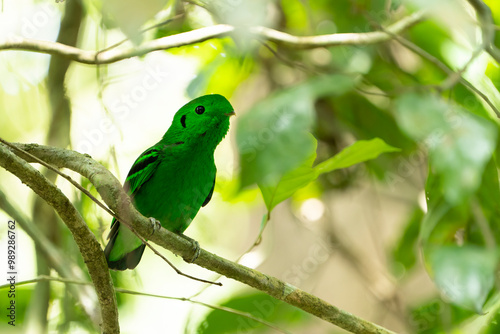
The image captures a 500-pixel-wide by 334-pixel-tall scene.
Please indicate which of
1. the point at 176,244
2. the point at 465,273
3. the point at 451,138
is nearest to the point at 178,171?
the point at 176,244

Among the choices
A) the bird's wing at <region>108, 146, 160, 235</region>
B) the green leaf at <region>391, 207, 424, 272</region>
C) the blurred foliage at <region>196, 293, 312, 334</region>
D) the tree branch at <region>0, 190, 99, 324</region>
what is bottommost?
the blurred foliage at <region>196, 293, 312, 334</region>

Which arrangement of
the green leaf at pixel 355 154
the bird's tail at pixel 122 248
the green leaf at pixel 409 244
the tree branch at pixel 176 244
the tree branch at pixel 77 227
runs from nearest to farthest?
the tree branch at pixel 77 227
the tree branch at pixel 176 244
the green leaf at pixel 355 154
the bird's tail at pixel 122 248
the green leaf at pixel 409 244

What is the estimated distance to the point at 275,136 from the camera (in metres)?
2.35

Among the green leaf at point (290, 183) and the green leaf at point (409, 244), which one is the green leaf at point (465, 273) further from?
the green leaf at point (409, 244)

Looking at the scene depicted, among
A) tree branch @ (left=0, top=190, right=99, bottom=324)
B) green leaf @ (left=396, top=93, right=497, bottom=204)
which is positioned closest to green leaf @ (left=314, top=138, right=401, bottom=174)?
green leaf @ (left=396, top=93, right=497, bottom=204)

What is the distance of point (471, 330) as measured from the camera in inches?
97.0

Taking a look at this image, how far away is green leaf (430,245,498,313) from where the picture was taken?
2338 millimetres

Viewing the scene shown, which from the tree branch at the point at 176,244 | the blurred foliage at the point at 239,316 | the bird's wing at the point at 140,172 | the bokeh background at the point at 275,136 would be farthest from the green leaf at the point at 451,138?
the bird's wing at the point at 140,172

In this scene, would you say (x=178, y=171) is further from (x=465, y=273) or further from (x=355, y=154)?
(x=465, y=273)

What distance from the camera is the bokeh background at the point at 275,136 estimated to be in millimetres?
2299

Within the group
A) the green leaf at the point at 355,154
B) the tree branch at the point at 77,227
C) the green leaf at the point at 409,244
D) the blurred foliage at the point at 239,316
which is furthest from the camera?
the green leaf at the point at 409,244

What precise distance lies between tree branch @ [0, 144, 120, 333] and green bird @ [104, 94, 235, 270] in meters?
0.63

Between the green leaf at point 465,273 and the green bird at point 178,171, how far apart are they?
114 cm

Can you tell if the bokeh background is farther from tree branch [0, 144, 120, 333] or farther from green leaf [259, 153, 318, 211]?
tree branch [0, 144, 120, 333]
